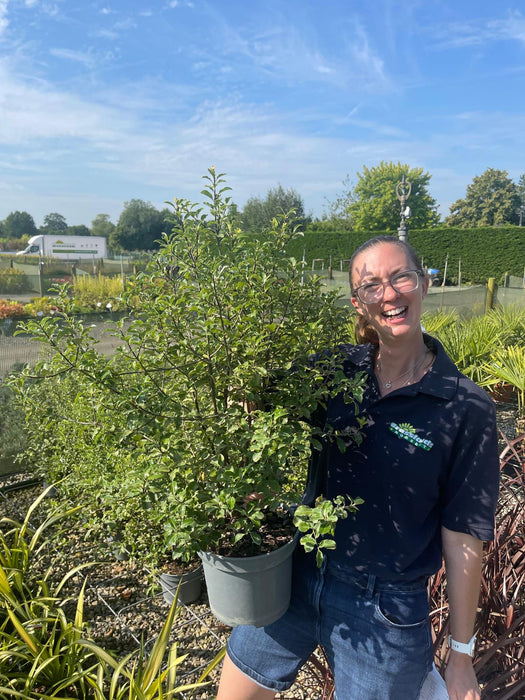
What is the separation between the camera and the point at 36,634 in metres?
2.08

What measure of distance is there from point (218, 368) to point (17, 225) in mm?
96004

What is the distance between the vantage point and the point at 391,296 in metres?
1.39

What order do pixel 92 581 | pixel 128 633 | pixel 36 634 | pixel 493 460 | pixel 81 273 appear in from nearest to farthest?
pixel 493 460, pixel 36 634, pixel 128 633, pixel 92 581, pixel 81 273

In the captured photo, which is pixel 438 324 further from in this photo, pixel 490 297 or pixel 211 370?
pixel 211 370

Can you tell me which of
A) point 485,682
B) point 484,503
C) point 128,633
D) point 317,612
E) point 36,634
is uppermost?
point 484,503

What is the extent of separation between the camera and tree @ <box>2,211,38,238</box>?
82750 mm

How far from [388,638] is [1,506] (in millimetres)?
3472

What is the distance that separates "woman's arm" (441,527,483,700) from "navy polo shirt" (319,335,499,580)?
0.05 m

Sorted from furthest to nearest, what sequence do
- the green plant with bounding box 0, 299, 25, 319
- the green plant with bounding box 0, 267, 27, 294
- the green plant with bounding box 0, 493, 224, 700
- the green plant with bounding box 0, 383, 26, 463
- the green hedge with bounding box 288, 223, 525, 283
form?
the green hedge with bounding box 288, 223, 525, 283
the green plant with bounding box 0, 267, 27, 294
the green plant with bounding box 0, 299, 25, 319
the green plant with bounding box 0, 383, 26, 463
the green plant with bounding box 0, 493, 224, 700

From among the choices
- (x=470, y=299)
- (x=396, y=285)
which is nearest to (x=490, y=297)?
(x=470, y=299)

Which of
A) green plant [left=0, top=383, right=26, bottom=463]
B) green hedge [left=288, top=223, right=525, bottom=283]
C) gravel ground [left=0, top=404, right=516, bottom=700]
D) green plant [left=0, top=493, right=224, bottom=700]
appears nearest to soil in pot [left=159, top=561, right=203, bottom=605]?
gravel ground [left=0, top=404, right=516, bottom=700]

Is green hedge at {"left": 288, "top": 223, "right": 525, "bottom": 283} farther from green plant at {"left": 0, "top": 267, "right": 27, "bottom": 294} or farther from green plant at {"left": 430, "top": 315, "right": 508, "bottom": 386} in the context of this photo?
green plant at {"left": 430, "top": 315, "right": 508, "bottom": 386}

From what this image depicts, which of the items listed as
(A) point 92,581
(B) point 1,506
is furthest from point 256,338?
(B) point 1,506

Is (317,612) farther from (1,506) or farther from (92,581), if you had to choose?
(1,506)
